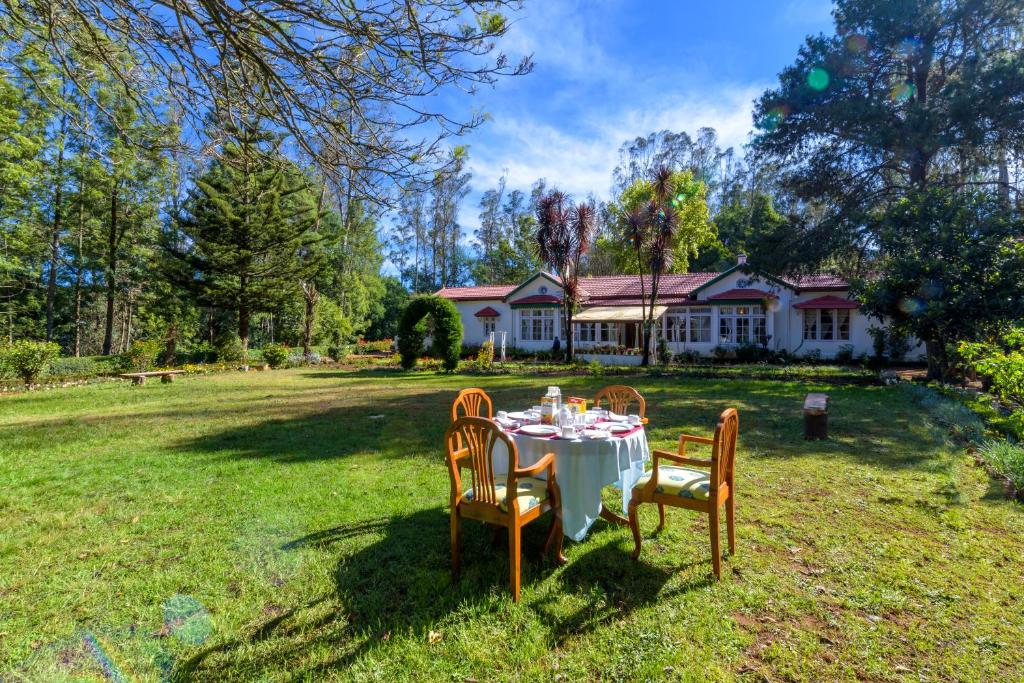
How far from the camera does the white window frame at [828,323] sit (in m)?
21.9

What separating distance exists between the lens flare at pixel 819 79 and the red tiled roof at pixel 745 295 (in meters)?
9.40

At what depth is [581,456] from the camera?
12.0 ft

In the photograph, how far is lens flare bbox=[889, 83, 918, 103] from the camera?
16.0 m

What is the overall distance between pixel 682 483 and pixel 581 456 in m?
0.84

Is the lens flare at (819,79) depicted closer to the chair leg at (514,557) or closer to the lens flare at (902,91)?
the lens flare at (902,91)

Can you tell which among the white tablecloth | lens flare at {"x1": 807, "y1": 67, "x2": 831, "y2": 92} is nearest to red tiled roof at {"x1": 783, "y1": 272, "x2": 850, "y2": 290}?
lens flare at {"x1": 807, "y1": 67, "x2": 831, "y2": 92}

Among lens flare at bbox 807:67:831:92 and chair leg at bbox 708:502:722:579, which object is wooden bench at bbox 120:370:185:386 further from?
lens flare at bbox 807:67:831:92

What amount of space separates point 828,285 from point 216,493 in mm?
25800

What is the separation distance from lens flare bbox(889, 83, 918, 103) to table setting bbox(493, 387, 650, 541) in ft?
62.7

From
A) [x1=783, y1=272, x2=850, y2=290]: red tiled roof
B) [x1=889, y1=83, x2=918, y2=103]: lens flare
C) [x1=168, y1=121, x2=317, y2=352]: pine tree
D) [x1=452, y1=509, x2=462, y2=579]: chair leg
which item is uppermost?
[x1=889, y1=83, x2=918, y2=103]: lens flare

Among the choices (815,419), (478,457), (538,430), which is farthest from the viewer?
(815,419)

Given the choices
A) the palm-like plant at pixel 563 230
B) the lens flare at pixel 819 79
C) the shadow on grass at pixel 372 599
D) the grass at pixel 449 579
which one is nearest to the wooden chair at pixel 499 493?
the shadow on grass at pixel 372 599

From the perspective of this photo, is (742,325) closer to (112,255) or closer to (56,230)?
(112,255)

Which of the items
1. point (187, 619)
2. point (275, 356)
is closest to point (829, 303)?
point (187, 619)
